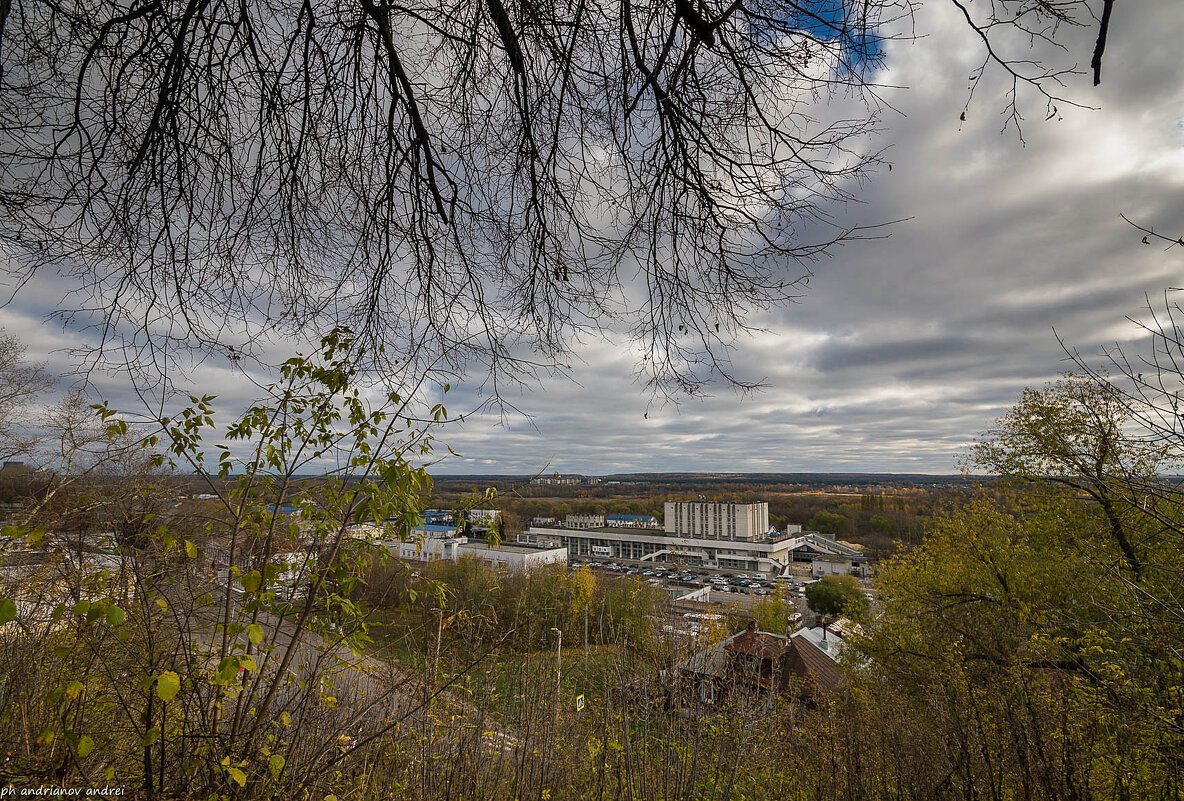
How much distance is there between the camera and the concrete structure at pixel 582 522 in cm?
5618

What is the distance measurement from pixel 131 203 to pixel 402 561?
1877mm

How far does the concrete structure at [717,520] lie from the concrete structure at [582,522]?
8510 millimetres

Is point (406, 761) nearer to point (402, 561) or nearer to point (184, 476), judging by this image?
point (402, 561)

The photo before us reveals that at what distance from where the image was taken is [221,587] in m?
1.84

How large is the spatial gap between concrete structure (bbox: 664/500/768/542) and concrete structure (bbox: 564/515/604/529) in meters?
8.51

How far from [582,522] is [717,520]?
1498cm

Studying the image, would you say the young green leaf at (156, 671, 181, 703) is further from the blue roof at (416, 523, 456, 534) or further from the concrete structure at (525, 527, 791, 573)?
the concrete structure at (525, 527, 791, 573)

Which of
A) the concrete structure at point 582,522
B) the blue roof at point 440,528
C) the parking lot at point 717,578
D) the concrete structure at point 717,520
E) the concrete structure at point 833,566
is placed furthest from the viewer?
the concrete structure at point 582,522

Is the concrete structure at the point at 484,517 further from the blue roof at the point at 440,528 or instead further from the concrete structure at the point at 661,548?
the concrete structure at the point at 661,548

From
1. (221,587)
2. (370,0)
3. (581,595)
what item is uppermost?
(370,0)

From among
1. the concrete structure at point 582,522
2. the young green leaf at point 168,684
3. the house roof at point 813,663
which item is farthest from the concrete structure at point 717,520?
the young green leaf at point 168,684

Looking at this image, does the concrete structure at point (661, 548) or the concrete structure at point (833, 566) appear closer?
the concrete structure at point (833, 566)

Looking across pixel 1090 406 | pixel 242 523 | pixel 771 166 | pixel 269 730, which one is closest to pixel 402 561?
pixel 242 523

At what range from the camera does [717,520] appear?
53.8 meters
